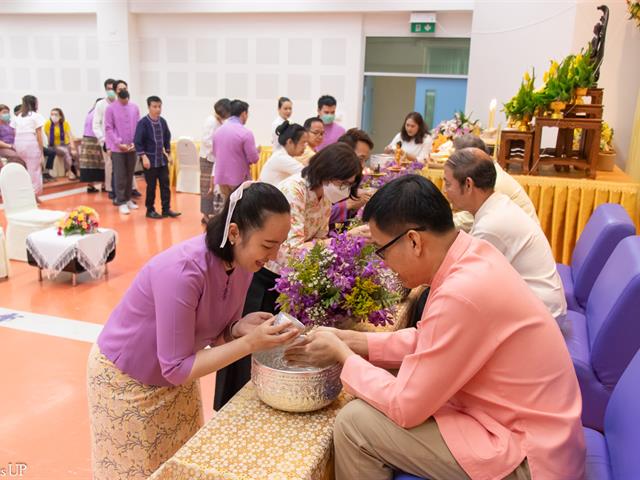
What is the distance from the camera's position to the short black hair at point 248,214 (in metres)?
1.47

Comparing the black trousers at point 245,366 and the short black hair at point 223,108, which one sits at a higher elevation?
the short black hair at point 223,108

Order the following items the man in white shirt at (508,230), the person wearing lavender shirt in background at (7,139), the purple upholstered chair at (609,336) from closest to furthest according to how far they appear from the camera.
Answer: the purple upholstered chair at (609,336), the man in white shirt at (508,230), the person wearing lavender shirt in background at (7,139)

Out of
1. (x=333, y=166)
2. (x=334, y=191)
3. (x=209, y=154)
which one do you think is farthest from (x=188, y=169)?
(x=333, y=166)

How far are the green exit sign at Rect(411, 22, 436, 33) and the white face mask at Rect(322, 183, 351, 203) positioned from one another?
21.1 ft

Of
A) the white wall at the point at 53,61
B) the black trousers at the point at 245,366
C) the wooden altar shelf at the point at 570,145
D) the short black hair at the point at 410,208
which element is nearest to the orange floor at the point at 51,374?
the black trousers at the point at 245,366

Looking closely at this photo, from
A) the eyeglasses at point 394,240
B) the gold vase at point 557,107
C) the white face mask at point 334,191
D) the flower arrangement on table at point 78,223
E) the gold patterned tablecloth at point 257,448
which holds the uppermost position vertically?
the gold vase at point 557,107

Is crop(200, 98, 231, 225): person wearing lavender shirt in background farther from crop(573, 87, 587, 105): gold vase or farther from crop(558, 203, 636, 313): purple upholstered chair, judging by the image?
crop(558, 203, 636, 313): purple upholstered chair

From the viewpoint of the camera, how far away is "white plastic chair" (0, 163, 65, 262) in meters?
5.26

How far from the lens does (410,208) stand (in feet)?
4.24

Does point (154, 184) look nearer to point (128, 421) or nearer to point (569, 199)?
point (569, 199)

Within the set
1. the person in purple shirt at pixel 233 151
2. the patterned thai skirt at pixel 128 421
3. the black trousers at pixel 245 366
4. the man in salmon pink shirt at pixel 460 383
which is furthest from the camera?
the person in purple shirt at pixel 233 151

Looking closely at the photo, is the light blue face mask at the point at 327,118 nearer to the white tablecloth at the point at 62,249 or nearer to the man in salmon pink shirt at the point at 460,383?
the white tablecloth at the point at 62,249

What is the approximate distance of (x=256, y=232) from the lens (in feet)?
4.83

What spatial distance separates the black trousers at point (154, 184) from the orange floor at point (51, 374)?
1157mm
